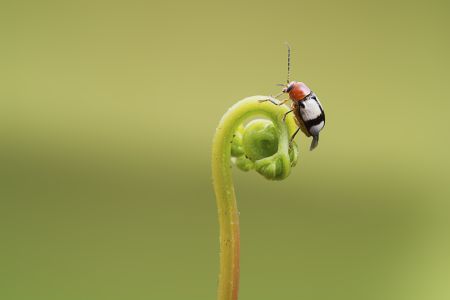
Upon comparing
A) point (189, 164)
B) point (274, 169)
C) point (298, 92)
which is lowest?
point (274, 169)

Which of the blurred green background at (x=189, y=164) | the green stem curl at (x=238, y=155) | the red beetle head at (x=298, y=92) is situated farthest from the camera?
the blurred green background at (x=189, y=164)

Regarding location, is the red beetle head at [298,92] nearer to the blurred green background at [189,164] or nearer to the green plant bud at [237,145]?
the green plant bud at [237,145]

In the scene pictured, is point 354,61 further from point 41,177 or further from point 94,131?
point 41,177

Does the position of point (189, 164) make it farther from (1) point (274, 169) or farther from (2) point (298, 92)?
(1) point (274, 169)

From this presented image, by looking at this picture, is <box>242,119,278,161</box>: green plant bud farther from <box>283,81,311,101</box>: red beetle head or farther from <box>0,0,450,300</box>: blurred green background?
<box>0,0,450,300</box>: blurred green background

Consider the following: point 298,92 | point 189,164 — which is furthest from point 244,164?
point 189,164

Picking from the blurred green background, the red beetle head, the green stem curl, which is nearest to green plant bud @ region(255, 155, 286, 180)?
the green stem curl

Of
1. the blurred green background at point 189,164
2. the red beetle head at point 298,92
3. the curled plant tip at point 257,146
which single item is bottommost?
the curled plant tip at point 257,146

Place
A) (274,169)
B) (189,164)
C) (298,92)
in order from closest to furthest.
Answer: (274,169), (298,92), (189,164)

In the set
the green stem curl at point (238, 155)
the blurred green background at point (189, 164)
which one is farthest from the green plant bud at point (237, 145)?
the blurred green background at point (189, 164)
